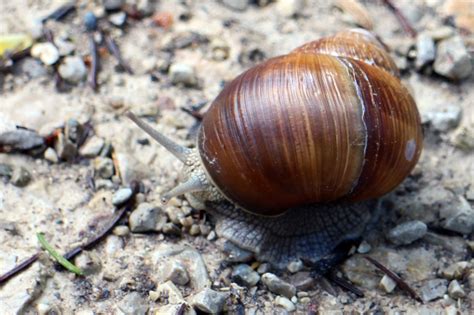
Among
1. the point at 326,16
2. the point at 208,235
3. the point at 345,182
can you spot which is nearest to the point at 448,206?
the point at 345,182

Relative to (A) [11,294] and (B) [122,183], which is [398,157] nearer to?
(B) [122,183]

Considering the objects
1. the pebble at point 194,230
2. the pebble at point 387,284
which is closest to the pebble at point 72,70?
the pebble at point 194,230

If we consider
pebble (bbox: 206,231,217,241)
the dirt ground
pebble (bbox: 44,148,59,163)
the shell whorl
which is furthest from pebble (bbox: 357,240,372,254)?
pebble (bbox: 44,148,59,163)

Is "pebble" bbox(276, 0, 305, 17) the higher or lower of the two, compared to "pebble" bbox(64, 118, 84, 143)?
higher

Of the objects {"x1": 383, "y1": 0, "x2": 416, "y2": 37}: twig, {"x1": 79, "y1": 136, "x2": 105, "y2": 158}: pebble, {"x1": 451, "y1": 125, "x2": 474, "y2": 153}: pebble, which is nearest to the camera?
{"x1": 79, "y1": 136, "x2": 105, "y2": 158}: pebble

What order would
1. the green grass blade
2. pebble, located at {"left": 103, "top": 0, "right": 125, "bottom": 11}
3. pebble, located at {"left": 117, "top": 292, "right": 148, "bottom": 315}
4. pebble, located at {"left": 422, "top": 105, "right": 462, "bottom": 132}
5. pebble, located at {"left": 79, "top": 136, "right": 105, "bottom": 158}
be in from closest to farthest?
pebble, located at {"left": 117, "top": 292, "right": 148, "bottom": 315} < the green grass blade < pebble, located at {"left": 79, "top": 136, "right": 105, "bottom": 158} < pebble, located at {"left": 422, "top": 105, "right": 462, "bottom": 132} < pebble, located at {"left": 103, "top": 0, "right": 125, "bottom": 11}

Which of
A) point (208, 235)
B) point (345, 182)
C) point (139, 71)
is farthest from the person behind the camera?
point (139, 71)

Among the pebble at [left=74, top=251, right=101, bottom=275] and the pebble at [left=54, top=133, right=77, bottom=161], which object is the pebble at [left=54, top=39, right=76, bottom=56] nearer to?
the pebble at [left=54, top=133, right=77, bottom=161]

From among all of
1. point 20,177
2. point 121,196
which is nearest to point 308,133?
point 121,196
